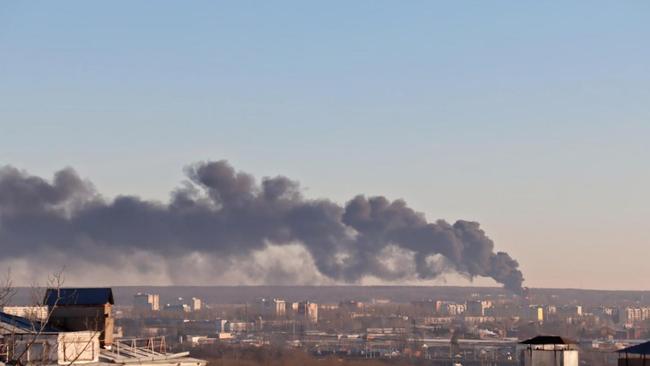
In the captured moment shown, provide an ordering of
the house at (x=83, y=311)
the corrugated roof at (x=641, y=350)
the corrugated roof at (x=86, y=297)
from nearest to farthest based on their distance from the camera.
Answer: the corrugated roof at (x=641, y=350), the house at (x=83, y=311), the corrugated roof at (x=86, y=297)

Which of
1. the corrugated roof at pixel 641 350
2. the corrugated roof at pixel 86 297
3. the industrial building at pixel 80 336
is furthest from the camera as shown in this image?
the corrugated roof at pixel 86 297

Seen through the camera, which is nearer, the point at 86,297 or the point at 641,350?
the point at 641,350

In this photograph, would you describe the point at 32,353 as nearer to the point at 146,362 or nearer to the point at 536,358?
the point at 146,362

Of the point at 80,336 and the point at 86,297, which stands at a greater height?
the point at 86,297

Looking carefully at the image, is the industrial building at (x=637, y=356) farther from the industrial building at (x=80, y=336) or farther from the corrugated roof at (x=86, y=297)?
the corrugated roof at (x=86, y=297)

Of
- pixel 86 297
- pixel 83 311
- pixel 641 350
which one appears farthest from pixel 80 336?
pixel 641 350

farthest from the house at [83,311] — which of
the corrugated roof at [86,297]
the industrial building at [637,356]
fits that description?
the industrial building at [637,356]

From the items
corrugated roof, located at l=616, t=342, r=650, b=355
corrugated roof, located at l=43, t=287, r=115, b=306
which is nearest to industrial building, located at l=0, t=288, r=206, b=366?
corrugated roof, located at l=43, t=287, r=115, b=306

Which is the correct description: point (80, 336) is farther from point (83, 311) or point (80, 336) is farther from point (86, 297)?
point (86, 297)

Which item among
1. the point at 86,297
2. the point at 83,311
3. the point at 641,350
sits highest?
the point at 86,297

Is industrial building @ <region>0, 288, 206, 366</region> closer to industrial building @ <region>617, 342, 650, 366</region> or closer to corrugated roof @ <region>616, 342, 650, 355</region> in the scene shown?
industrial building @ <region>617, 342, 650, 366</region>

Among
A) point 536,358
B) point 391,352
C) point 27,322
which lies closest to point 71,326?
point 27,322

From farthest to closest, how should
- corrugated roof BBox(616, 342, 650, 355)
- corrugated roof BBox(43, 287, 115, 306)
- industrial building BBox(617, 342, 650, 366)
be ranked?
corrugated roof BBox(43, 287, 115, 306) < corrugated roof BBox(616, 342, 650, 355) < industrial building BBox(617, 342, 650, 366)

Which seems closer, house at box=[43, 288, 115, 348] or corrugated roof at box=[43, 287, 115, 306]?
house at box=[43, 288, 115, 348]
